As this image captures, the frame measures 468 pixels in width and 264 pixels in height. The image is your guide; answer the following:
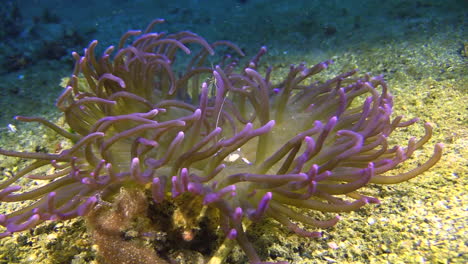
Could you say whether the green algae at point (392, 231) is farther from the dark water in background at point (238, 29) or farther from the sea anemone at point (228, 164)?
the dark water in background at point (238, 29)

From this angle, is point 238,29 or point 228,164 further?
point 238,29

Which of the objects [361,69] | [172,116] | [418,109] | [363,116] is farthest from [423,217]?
[361,69]

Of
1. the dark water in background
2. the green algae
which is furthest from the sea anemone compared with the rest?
the dark water in background

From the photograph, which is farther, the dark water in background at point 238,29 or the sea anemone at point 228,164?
the dark water in background at point 238,29

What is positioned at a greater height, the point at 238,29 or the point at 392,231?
the point at 238,29

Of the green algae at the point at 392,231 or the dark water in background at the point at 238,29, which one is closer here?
the green algae at the point at 392,231

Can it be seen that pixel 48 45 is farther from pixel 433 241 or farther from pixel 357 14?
pixel 433 241

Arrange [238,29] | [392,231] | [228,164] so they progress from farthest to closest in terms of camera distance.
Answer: [238,29] → [228,164] → [392,231]

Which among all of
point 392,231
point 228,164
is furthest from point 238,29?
point 392,231

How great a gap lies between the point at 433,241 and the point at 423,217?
0.22 metres

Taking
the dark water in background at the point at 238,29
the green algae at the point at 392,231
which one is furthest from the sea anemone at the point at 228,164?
the dark water in background at the point at 238,29

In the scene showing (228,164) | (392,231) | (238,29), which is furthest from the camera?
(238,29)

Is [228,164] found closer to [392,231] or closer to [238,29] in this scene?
[392,231]

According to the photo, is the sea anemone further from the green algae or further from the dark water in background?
the dark water in background
